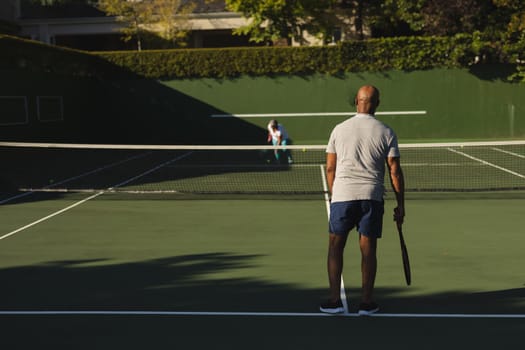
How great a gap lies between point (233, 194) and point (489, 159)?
30.8 ft

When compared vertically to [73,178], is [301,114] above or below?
above

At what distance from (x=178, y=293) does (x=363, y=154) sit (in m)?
2.19

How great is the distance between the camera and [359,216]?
5113 millimetres

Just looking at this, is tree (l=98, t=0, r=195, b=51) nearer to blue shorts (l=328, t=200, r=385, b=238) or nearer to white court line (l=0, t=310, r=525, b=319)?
white court line (l=0, t=310, r=525, b=319)

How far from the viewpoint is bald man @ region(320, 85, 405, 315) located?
5012mm

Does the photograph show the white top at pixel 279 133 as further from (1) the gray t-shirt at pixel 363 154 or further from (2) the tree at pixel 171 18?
(2) the tree at pixel 171 18

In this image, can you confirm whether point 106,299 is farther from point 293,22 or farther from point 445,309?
point 293,22

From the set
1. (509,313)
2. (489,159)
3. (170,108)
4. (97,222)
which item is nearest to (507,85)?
(489,159)

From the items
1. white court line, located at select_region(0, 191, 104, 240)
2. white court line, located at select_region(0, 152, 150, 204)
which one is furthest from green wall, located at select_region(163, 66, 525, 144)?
white court line, located at select_region(0, 191, 104, 240)

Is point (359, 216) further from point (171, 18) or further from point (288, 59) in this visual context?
point (171, 18)

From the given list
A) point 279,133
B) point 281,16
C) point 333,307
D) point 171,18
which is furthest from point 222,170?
point 171,18

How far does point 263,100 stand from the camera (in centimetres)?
2703

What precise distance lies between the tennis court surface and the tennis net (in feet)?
0.62

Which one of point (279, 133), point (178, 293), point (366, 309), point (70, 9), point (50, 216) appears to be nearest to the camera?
point (366, 309)
